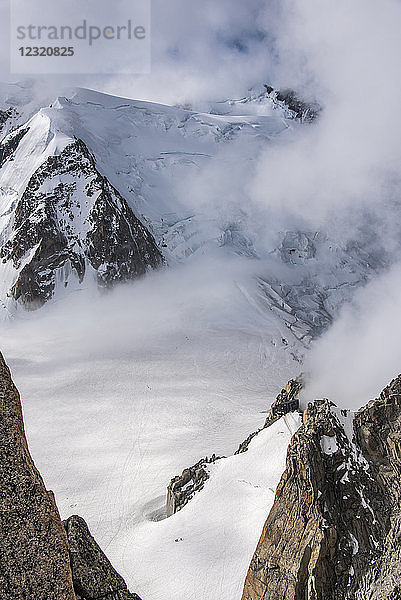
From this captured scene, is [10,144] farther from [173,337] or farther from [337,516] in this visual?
[337,516]

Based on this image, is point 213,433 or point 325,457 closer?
point 325,457

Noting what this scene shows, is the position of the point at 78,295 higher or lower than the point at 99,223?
lower

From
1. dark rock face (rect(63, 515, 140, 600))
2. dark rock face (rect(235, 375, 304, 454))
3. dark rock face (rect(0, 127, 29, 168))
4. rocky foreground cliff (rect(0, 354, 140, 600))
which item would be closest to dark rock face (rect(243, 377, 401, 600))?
dark rock face (rect(63, 515, 140, 600))

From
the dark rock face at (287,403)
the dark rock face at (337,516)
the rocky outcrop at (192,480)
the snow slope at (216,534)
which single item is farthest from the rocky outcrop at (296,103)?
the dark rock face at (337,516)

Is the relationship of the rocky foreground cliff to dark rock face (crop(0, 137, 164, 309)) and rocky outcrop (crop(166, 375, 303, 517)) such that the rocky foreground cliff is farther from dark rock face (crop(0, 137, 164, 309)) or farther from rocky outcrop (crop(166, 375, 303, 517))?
dark rock face (crop(0, 137, 164, 309))

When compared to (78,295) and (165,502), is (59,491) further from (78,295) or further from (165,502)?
(78,295)

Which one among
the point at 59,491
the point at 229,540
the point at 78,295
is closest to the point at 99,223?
the point at 78,295
